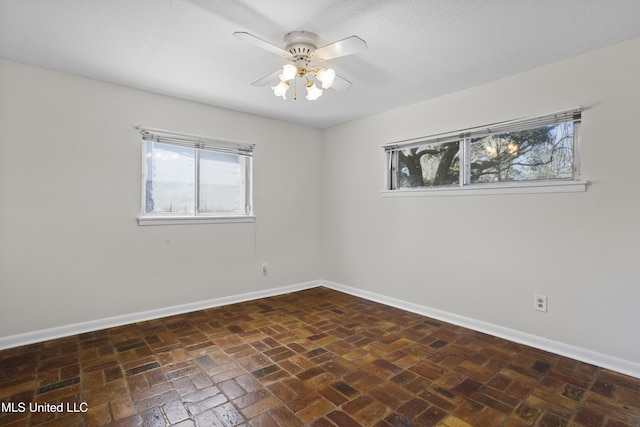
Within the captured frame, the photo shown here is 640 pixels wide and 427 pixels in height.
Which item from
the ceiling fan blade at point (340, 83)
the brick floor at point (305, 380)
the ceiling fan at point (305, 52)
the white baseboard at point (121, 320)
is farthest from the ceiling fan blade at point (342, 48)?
the white baseboard at point (121, 320)

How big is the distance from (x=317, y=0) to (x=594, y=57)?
2102 mm

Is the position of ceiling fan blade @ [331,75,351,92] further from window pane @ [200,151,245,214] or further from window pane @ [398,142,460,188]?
window pane @ [200,151,245,214]

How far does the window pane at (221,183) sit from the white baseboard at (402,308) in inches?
41.7

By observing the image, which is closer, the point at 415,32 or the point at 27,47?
the point at 415,32

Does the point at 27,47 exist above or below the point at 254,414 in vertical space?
above

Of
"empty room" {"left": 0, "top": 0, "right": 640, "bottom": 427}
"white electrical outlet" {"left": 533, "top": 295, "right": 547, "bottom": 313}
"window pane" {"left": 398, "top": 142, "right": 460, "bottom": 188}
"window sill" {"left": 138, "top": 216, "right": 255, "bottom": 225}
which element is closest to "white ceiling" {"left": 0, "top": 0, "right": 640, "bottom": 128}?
"empty room" {"left": 0, "top": 0, "right": 640, "bottom": 427}

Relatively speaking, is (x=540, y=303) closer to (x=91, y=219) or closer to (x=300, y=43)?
(x=300, y=43)

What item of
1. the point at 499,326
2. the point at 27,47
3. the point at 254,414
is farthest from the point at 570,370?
the point at 27,47

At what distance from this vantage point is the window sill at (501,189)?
8.04ft

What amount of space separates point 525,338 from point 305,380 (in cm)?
190

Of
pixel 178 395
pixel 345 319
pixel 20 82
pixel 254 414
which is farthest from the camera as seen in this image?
pixel 345 319

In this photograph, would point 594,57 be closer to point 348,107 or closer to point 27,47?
point 348,107

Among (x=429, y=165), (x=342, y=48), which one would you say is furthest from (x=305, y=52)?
(x=429, y=165)

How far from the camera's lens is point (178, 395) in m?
1.91
